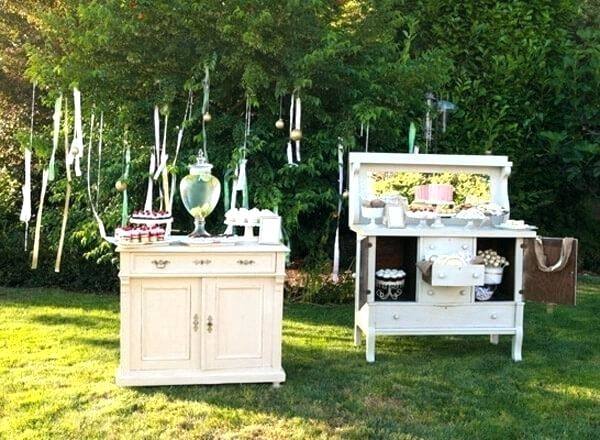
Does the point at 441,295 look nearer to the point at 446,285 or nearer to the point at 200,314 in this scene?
the point at 446,285

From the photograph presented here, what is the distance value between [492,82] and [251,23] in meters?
3.13

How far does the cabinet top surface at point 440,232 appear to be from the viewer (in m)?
3.89

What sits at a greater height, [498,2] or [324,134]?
[498,2]

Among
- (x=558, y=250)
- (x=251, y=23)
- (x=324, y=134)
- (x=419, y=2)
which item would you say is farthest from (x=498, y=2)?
(x=558, y=250)

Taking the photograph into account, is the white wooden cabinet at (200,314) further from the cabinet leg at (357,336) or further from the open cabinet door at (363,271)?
the cabinet leg at (357,336)

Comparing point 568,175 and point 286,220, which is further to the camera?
point 568,175

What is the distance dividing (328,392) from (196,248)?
37.1 inches

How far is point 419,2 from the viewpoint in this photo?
273 inches

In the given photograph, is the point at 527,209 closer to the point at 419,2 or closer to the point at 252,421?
the point at 419,2

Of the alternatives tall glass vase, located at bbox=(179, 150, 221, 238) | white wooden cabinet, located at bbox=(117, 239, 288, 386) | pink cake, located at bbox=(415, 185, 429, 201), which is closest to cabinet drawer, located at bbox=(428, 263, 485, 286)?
pink cake, located at bbox=(415, 185, 429, 201)

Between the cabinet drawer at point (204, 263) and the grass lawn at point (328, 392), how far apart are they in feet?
1.86

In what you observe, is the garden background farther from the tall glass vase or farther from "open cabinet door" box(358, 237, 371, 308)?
the tall glass vase

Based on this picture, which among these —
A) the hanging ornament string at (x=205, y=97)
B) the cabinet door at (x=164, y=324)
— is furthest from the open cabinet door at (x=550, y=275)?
the hanging ornament string at (x=205, y=97)

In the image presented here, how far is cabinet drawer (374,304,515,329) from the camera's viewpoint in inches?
156
